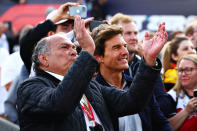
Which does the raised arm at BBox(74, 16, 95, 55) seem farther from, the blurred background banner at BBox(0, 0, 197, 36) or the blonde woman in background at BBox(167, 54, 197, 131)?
the blurred background banner at BBox(0, 0, 197, 36)

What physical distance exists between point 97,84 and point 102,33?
0.53 m

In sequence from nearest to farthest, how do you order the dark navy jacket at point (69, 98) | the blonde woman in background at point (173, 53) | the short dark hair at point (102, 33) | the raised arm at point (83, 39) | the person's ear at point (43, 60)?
the dark navy jacket at point (69, 98) < the raised arm at point (83, 39) < the person's ear at point (43, 60) < the short dark hair at point (102, 33) < the blonde woman in background at point (173, 53)

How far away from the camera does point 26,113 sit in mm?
2383

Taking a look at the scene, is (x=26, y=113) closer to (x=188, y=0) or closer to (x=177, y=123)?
(x=177, y=123)

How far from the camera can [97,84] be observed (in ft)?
9.34

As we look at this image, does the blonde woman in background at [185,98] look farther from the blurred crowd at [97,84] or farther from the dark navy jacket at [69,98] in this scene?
the dark navy jacket at [69,98]

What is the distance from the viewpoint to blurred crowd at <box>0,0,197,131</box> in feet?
7.61

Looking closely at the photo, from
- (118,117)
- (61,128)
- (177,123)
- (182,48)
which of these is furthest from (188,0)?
(61,128)

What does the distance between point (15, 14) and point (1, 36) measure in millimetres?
3043

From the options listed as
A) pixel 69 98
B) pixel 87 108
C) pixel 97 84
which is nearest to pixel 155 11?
pixel 97 84

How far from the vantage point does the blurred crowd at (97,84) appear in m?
2.32

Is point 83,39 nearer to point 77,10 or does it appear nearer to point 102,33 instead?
point 102,33

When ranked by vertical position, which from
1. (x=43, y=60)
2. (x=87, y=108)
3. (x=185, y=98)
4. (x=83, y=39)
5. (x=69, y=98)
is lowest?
(x=185, y=98)

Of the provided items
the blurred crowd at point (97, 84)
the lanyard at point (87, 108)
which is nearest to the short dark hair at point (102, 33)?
the blurred crowd at point (97, 84)
